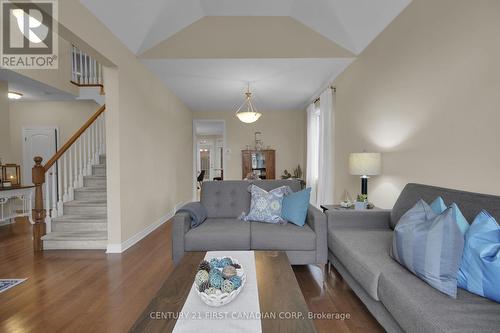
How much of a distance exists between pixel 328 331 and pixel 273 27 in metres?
3.70

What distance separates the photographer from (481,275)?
1.19m

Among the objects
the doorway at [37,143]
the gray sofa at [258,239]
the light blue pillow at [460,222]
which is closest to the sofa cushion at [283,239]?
the gray sofa at [258,239]

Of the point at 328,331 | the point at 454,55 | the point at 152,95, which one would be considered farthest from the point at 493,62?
the point at 152,95

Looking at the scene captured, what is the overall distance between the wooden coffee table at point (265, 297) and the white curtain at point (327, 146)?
305cm

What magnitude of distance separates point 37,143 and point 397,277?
717 cm

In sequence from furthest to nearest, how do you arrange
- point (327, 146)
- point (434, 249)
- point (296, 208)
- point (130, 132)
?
point (327, 146), point (130, 132), point (296, 208), point (434, 249)

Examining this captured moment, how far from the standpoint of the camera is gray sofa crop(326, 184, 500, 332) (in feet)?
3.48

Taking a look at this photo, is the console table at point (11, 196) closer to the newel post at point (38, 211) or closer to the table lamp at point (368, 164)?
the newel post at point (38, 211)

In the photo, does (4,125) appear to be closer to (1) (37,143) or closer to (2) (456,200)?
(1) (37,143)

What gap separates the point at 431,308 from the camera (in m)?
1.11

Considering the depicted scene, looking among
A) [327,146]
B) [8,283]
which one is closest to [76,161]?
[8,283]

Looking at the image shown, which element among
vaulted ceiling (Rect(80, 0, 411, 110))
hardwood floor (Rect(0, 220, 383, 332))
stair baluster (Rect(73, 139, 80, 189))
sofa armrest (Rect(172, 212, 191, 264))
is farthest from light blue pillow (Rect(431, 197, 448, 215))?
stair baluster (Rect(73, 139, 80, 189))

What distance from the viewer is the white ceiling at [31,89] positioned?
12.5ft

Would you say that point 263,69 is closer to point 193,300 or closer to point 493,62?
point 493,62
